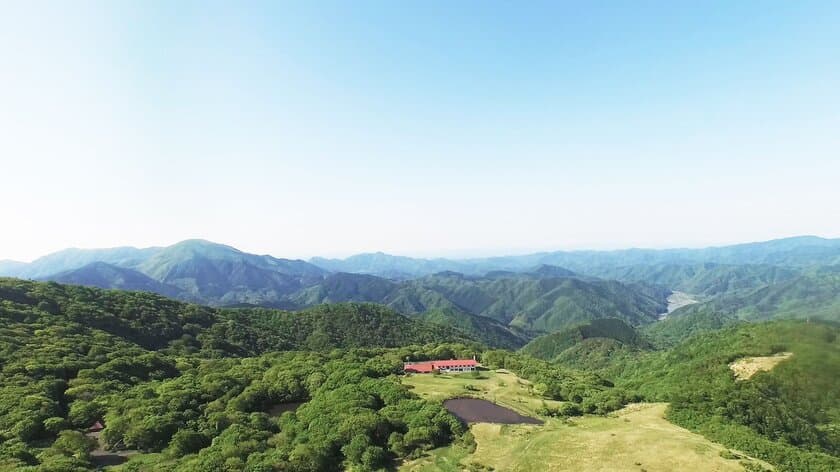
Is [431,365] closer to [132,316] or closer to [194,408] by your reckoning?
[194,408]

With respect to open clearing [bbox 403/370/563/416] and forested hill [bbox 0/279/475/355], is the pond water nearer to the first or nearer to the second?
open clearing [bbox 403/370/563/416]

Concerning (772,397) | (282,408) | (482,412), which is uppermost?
(482,412)

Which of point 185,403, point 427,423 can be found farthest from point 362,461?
point 185,403

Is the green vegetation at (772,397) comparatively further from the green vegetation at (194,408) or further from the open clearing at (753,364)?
the green vegetation at (194,408)

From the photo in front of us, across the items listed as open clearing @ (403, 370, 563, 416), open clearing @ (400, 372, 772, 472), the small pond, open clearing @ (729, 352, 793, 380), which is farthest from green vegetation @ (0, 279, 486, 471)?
open clearing @ (729, 352, 793, 380)

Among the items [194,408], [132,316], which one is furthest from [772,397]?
[132,316]

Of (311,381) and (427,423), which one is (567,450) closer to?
(427,423)

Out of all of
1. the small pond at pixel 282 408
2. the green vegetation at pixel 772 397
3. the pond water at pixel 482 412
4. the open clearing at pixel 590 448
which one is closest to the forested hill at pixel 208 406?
the small pond at pixel 282 408
